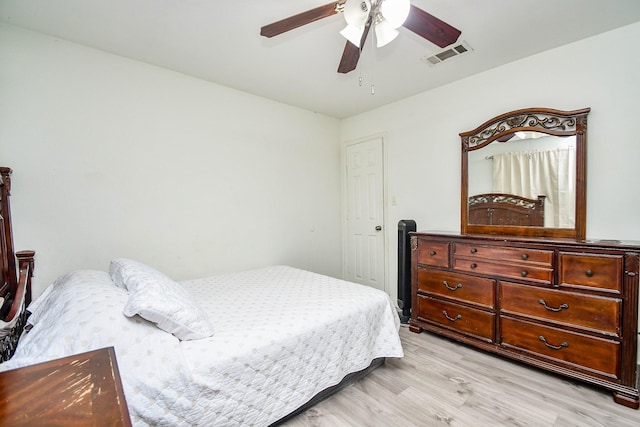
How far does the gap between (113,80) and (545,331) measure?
153 inches

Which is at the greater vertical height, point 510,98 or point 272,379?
point 510,98

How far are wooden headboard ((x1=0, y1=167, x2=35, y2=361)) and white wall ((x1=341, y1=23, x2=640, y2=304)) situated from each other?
10.6 ft

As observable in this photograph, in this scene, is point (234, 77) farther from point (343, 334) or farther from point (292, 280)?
point (343, 334)

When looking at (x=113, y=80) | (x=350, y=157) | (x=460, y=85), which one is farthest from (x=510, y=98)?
(x=113, y=80)

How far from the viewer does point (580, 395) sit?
73.5 inches

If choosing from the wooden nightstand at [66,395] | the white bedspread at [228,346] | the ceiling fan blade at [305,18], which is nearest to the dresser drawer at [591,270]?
the white bedspread at [228,346]

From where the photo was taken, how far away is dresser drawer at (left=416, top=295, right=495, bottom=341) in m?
2.34

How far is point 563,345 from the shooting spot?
1.98 metres

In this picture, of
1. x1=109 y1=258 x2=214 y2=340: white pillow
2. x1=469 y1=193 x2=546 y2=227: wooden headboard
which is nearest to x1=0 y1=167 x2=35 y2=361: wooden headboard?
x1=109 y1=258 x2=214 y2=340: white pillow

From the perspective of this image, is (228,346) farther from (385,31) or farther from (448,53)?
(448,53)

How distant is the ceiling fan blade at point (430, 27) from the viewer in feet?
4.81

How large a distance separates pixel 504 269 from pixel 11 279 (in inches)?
133

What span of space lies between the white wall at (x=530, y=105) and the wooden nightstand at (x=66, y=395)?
3012 millimetres

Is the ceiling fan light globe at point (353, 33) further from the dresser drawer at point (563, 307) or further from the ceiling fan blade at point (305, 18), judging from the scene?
the dresser drawer at point (563, 307)
